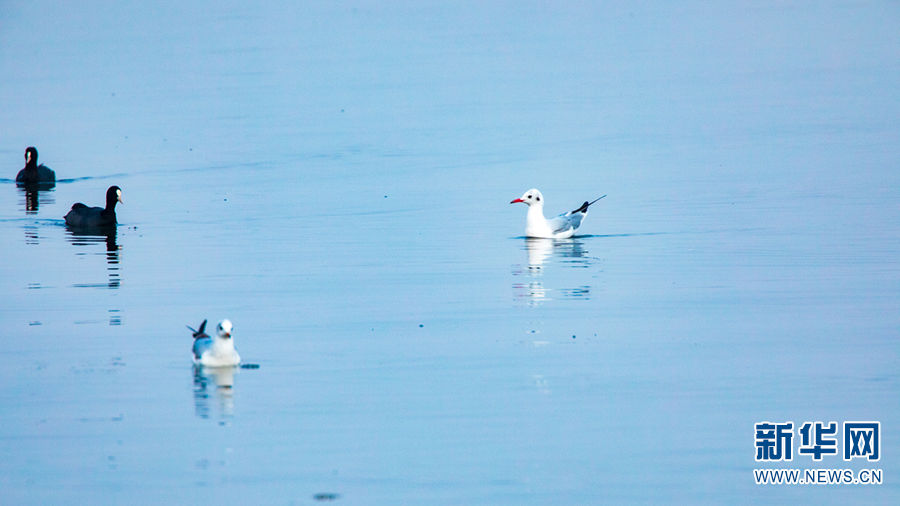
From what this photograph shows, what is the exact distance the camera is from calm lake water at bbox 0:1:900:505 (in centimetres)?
1109

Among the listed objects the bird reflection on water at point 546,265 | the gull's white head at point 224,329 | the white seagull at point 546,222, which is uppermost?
the white seagull at point 546,222

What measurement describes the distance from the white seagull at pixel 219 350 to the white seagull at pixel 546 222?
343 inches

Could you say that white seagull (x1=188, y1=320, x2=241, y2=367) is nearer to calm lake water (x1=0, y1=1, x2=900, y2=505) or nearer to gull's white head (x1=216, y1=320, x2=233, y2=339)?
gull's white head (x1=216, y1=320, x2=233, y2=339)

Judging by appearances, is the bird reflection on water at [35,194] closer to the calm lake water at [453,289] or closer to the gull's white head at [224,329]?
the calm lake water at [453,289]

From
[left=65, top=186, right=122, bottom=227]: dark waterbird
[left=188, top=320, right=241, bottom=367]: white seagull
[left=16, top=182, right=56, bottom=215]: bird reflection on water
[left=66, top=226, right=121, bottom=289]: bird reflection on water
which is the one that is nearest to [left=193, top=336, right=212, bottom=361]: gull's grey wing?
[left=188, top=320, right=241, bottom=367]: white seagull

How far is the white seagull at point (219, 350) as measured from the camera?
1328 cm

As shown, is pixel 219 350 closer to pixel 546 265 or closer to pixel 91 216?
pixel 546 265

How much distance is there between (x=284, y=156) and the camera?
3161 cm

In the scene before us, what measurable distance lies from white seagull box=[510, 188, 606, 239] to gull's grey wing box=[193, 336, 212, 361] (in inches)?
338

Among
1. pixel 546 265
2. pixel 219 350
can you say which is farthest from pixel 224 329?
pixel 546 265

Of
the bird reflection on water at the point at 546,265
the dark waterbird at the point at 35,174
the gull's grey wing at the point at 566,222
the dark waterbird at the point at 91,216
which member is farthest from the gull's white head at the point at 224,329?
the dark waterbird at the point at 35,174

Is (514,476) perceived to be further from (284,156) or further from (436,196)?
(284,156)

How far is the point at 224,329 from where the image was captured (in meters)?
13.2

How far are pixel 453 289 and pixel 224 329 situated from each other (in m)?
4.61
